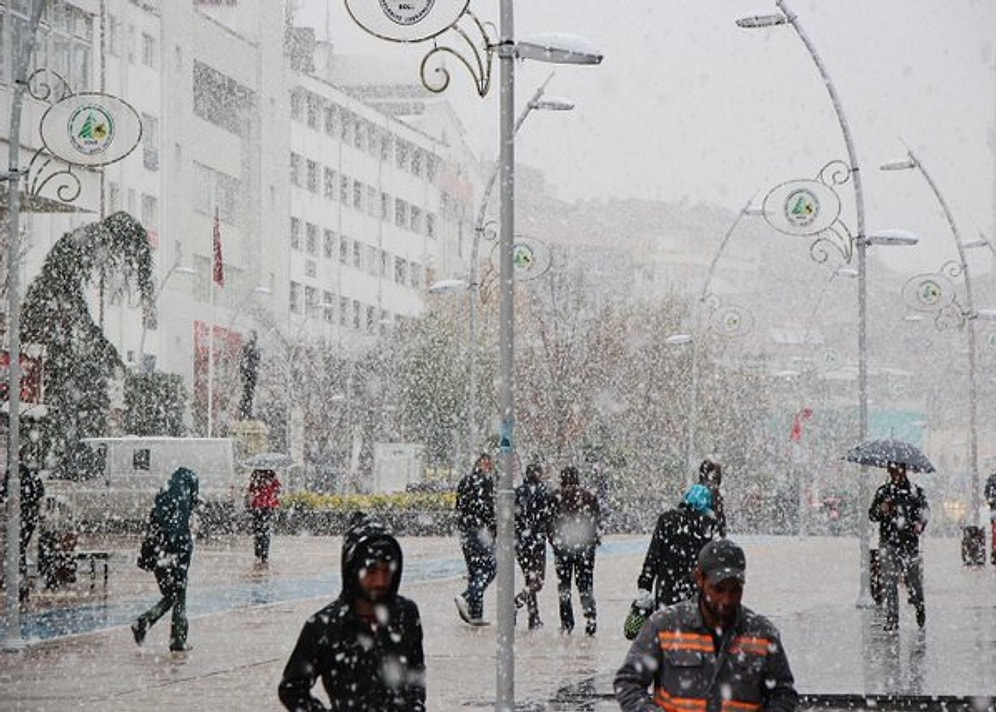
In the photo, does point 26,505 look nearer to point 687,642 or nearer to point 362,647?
point 362,647

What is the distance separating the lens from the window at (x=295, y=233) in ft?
292

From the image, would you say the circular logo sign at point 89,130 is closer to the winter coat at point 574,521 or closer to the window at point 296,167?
the winter coat at point 574,521

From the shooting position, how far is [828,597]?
1056 inches

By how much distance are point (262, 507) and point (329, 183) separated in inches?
2393

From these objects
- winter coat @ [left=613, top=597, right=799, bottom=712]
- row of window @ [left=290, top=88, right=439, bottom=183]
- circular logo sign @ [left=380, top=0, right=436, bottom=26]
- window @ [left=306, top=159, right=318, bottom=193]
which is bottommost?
winter coat @ [left=613, top=597, right=799, bottom=712]

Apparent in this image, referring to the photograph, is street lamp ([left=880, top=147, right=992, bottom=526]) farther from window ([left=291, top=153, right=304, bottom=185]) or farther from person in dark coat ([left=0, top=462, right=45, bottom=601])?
window ([left=291, top=153, right=304, bottom=185])

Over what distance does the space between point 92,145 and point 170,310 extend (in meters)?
47.7

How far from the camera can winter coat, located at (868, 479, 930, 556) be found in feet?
63.5

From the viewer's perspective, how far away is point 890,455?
68.1 feet

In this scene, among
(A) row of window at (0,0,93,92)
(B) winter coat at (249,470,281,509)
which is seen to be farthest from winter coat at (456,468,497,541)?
(A) row of window at (0,0,93,92)

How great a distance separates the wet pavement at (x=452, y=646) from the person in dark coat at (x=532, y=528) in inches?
16.7

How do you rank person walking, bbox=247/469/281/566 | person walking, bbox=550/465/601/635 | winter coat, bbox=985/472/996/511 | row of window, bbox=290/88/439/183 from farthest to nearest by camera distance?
row of window, bbox=290/88/439/183 < person walking, bbox=247/469/281/566 < winter coat, bbox=985/472/996/511 < person walking, bbox=550/465/601/635

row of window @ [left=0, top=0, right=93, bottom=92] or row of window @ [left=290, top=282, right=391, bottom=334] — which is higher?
row of window @ [left=0, top=0, right=93, bottom=92]

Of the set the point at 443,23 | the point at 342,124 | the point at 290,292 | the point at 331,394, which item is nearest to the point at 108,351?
the point at 443,23
